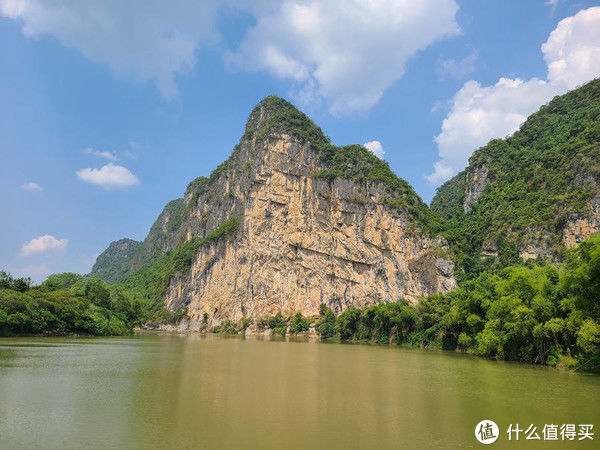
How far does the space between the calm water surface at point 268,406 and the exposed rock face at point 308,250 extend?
56216mm

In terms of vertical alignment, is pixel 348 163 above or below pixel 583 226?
above

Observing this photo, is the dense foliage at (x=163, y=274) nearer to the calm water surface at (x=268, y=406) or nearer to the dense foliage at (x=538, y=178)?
the dense foliage at (x=538, y=178)

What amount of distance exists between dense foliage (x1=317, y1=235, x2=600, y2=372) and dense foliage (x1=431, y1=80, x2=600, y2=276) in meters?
31.9

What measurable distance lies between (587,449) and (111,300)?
56.1 meters

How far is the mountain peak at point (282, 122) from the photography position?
284ft

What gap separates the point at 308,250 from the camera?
7856 cm

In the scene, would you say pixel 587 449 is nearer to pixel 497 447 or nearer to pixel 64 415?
pixel 497 447

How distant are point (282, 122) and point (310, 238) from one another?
27.0 m

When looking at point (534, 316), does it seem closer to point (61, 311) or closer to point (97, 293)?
point (61, 311)

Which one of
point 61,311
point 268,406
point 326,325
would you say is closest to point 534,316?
point 268,406

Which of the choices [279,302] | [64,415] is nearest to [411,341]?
[279,302]

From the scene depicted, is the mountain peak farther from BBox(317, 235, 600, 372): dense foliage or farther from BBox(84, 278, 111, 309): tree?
BBox(317, 235, 600, 372): dense foliage

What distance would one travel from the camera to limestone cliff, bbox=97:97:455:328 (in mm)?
74625

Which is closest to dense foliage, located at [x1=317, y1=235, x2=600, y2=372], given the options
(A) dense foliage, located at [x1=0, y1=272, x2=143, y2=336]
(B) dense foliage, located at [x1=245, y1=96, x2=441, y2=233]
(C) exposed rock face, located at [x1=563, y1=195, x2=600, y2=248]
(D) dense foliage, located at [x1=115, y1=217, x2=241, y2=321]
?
(C) exposed rock face, located at [x1=563, y1=195, x2=600, y2=248]
